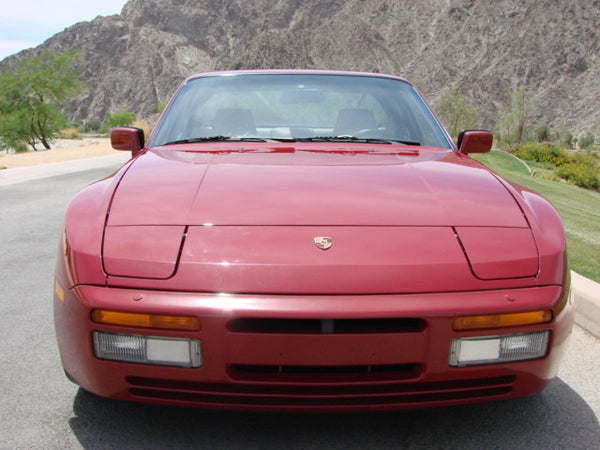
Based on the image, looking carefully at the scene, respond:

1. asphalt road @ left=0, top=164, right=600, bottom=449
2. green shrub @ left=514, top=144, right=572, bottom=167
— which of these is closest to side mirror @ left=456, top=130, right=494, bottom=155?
asphalt road @ left=0, top=164, right=600, bottom=449

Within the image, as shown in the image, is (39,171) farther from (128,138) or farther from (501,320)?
(501,320)

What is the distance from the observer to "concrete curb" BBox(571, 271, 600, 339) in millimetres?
3508

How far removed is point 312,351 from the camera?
1.83 m

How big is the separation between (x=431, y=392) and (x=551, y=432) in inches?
27.3

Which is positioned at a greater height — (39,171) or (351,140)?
(351,140)

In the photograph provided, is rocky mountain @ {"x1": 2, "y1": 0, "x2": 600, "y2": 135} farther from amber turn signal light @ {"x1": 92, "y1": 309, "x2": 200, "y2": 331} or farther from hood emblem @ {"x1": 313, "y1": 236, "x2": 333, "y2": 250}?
amber turn signal light @ {"x1": 92, "y1": 309, "x2": 200, "y2": 331}

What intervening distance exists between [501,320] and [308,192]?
84cm

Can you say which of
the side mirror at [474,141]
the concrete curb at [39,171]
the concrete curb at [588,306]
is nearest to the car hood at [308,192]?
the side mirror at [474,141]

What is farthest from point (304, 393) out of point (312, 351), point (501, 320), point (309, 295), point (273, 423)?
point (501, 320)

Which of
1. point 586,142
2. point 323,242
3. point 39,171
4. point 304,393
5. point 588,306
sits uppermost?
point 323,242

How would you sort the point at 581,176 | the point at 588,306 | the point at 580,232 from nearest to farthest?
the point at 588,306 → the point at 580,232 → the point at 581,176

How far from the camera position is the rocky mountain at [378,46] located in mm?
61781

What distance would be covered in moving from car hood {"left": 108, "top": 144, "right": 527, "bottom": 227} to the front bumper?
0.35m

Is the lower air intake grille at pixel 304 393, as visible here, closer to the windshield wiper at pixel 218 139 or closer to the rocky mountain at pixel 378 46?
the windshield wiper at pixel 218 139
